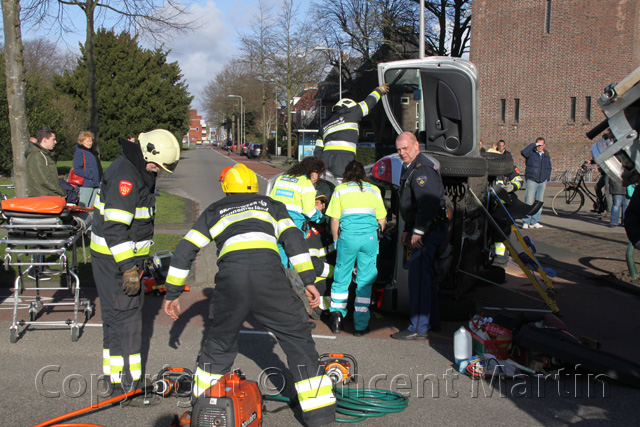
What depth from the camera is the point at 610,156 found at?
3.48 m

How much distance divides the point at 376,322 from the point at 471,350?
63.7 inches

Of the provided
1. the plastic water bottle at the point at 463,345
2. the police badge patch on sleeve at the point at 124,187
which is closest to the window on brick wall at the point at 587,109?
the plastic water bottle at the point at 463,345

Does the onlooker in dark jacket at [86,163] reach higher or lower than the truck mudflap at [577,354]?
higher

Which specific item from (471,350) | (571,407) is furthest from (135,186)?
(571,407)

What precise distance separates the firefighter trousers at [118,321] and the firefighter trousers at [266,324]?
2.81ft

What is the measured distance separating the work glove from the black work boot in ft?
8.28

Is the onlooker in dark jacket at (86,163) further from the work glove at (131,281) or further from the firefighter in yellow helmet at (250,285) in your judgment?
the firefighter in yellow helmet at (250,285)

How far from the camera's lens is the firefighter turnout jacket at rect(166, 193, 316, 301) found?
3805 mm

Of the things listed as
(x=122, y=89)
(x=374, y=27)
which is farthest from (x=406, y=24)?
(x=122, y=89)

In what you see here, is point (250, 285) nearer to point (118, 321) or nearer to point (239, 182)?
point (239, 182)

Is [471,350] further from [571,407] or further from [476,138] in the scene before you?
[476,138]

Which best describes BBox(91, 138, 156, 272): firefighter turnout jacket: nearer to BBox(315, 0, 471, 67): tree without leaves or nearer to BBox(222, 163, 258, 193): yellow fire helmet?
BBox(222, 163, 258, 193): yellow fire helmet

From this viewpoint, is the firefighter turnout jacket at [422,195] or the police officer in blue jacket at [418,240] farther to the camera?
the police officer in blue jacket at [418,240]

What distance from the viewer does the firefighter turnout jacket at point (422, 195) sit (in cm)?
572
